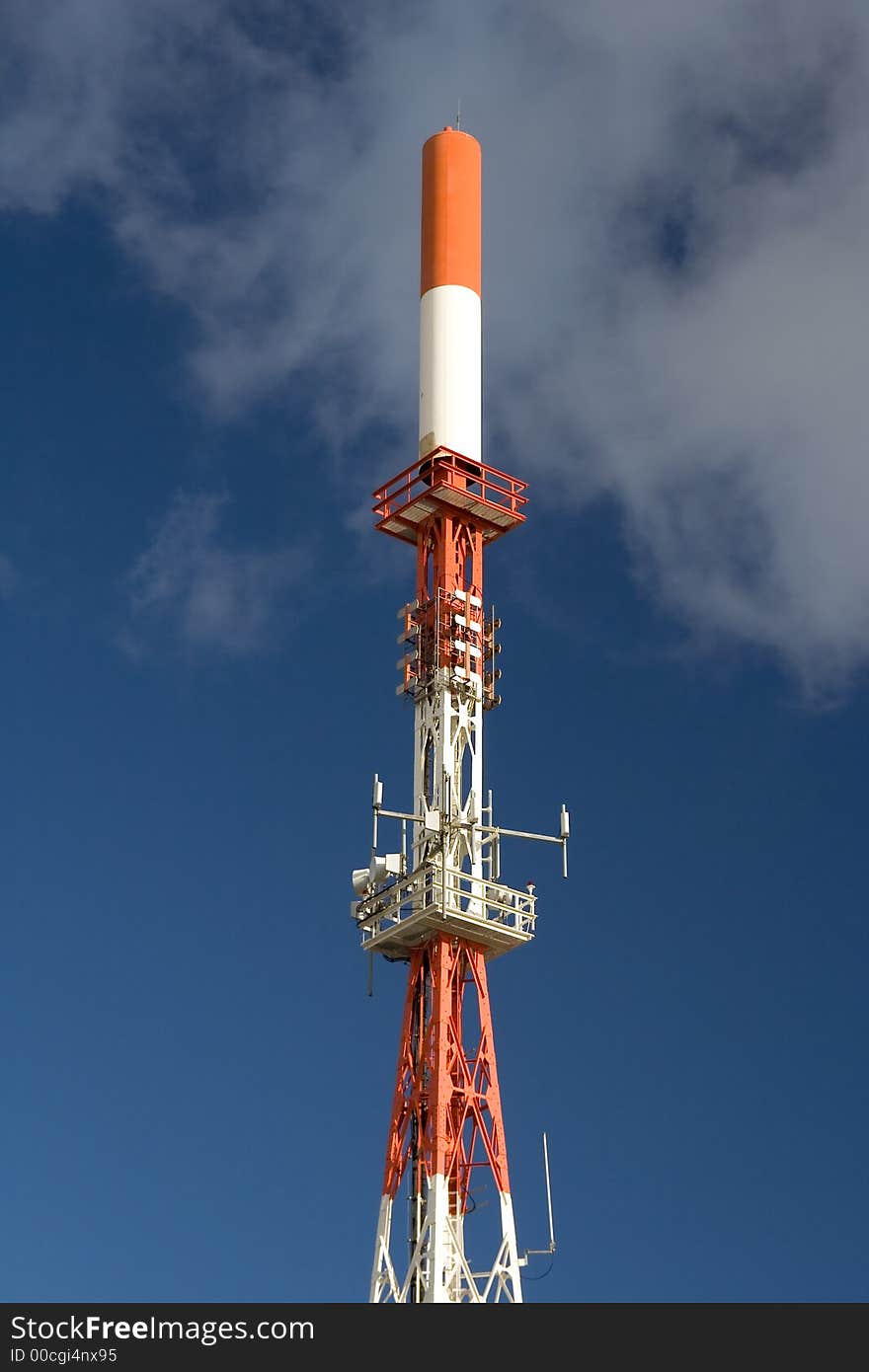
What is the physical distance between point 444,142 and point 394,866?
111ft

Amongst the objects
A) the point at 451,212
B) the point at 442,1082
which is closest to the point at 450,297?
the point at 451,212

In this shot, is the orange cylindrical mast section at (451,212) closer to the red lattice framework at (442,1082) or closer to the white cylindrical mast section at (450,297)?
the white cylindrical mast section at (450,297)

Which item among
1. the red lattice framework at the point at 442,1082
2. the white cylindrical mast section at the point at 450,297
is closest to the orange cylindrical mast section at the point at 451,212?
the white cylindrical mast section at the point at 450,297

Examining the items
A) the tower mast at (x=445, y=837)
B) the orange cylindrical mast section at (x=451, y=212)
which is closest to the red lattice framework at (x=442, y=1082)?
the tower mast at (x=445, y=837)

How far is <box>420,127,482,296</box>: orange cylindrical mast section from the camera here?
329 feet

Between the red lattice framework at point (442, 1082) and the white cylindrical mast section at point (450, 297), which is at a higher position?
the white cylindrical mast section at point (450, 297)

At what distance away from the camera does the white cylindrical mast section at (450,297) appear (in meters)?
97.8

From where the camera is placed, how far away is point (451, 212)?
332 feet

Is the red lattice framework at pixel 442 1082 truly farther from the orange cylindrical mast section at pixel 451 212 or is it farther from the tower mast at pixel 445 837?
the orange cylindrical mast section at pixel 451 212

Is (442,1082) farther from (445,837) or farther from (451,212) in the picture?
(451,212)

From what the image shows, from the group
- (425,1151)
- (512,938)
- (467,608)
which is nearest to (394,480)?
(467,608)

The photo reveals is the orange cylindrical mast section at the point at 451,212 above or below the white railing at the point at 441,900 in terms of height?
above
